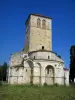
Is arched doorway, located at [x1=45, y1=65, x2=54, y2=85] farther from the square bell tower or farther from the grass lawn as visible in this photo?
the grass lawn

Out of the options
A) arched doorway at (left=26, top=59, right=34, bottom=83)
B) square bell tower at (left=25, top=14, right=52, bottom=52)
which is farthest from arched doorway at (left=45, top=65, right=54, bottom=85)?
square bell tower at (left=25, top=14, right=52, bottom=52)

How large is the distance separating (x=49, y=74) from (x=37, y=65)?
3.35 meters

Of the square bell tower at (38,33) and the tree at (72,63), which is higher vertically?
the square bell tower at (38,33)

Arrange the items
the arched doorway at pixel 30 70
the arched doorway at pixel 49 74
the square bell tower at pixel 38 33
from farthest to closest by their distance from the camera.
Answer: the square bell tower at pixel 38 33 < the arched doorway at pixel 49 74 < the arched doorway at pixel 30 70

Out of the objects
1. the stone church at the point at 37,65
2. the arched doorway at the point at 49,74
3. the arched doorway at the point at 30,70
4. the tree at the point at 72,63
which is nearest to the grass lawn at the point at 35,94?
the stone church at the point at 37,65

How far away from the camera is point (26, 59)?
3200cm

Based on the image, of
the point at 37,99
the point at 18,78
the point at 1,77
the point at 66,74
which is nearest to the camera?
the point at 37,99

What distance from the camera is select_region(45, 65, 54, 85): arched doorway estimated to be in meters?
32.4

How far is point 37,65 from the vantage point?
104 feet

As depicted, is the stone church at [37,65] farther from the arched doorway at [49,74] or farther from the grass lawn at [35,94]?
the grass lawn at [35,94]

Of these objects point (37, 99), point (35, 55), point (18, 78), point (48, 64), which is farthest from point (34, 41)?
point (37, 99)

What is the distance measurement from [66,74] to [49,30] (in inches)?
439

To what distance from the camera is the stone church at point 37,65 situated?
31391 millimetres

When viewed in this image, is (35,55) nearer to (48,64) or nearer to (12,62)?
(48,64)
